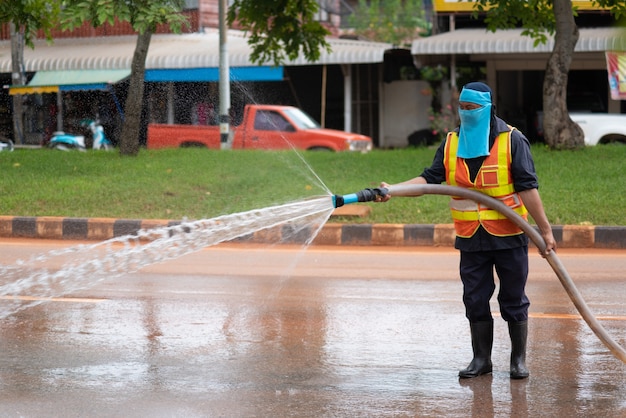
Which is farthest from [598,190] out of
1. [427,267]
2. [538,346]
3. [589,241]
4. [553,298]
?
[538,346]

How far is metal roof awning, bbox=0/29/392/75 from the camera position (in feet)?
84.7

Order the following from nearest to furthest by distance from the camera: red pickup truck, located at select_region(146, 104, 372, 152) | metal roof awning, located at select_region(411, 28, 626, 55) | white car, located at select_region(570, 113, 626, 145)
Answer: red pickup truck, located at select_region(146, 104, 372, 152), white car, located at select_region(570, 113, 626, 145), metal roof awning, located at select_region(411, 28, 626, 55)

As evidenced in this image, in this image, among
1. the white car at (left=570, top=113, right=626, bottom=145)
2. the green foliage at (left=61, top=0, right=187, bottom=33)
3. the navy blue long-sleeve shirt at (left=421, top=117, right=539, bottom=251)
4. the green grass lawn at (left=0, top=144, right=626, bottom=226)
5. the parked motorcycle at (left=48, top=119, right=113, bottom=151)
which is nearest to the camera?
the navy blue long-sleeve shirt at (left=421, top=117, right=539, bottom=251)

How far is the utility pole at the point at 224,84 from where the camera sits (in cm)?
1844

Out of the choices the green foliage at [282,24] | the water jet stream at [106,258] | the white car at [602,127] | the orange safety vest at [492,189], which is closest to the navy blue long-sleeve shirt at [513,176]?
the orange safety vest at [492,189]

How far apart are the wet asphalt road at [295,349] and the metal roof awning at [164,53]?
16306 millimetres

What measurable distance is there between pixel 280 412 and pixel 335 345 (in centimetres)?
142

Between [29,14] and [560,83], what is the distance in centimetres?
849

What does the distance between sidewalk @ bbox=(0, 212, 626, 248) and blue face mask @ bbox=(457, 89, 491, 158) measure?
6074mm

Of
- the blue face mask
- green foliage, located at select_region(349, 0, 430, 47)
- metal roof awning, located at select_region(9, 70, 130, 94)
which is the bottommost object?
the blue face mask

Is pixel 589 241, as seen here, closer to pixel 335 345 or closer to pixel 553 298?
pixel 553 298

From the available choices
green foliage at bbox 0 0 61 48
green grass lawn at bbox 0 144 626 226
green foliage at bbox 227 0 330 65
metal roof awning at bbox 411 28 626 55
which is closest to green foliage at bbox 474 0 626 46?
green grass lawn at bbox 0 144 626 226

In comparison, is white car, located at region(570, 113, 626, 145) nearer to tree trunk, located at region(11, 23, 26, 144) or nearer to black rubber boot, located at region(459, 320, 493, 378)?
tree trunk, located at region(11, 23, 26, 144)

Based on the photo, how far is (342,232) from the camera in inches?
456
